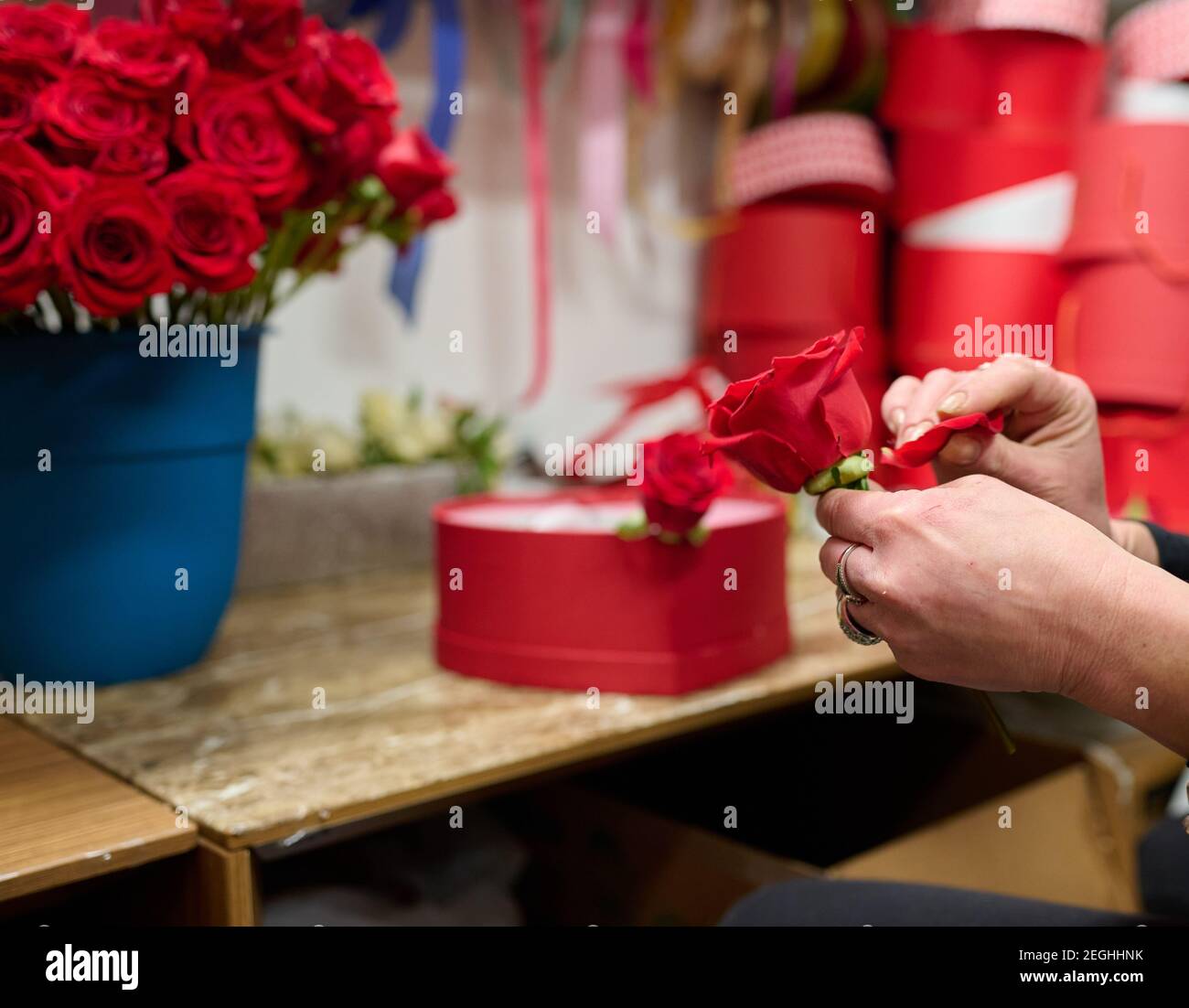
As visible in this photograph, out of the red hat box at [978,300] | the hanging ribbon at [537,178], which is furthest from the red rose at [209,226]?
the red hat box at [978,300]

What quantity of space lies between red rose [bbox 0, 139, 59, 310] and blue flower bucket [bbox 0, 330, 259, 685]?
11 cm

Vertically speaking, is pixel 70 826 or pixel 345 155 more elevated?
pixel 345 155

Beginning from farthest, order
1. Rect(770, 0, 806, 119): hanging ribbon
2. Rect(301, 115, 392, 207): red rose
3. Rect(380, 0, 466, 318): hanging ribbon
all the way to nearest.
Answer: Rect(770, 0, 806, 119): hanging ribbon, Rect(380, 0, 466, 318): hanging ribbon, Rect(301, 115, 392, 207): red rose

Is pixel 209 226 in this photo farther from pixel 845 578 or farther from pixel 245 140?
pixel 845 578

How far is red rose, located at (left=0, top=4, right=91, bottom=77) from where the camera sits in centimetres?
77

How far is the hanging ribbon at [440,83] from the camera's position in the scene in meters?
1.40

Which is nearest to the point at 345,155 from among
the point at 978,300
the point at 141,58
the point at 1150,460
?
the point at 141,58

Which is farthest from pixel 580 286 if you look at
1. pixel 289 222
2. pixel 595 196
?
pixel 289 222

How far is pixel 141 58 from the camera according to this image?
0.80 meters

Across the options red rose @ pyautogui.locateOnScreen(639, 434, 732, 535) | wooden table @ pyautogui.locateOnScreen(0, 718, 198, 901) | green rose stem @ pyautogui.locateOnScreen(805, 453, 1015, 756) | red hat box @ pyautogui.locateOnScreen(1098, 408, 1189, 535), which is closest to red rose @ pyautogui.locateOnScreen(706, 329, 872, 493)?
green rose stem @ pyautogui.locateOnScreen(805, 453, 1015, 756)

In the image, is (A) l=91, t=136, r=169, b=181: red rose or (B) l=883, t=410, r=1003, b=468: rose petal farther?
(A) l=91, t=136, r=169, b=181: red rose

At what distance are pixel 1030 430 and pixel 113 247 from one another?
2.12 feet

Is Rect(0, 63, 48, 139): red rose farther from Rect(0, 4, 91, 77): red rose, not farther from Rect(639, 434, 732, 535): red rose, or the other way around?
Rect(639, 434, 732, 535): red rose
